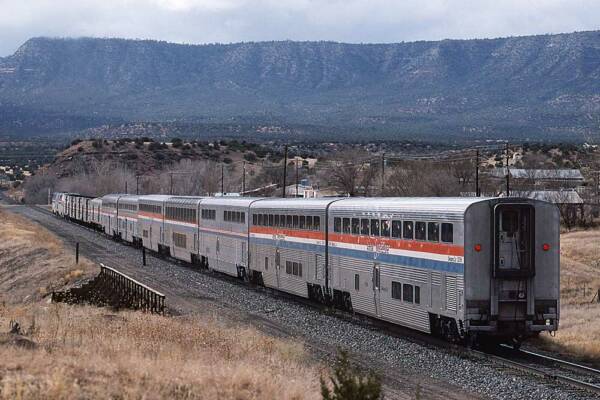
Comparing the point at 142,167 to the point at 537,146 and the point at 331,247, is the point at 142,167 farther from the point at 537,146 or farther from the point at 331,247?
the point at 331,247

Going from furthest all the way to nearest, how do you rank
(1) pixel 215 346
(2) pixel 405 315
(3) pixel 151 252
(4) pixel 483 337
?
(3) pixel 151 252 → (2) pixel 405 315 → (4) pixel 483 337 → (1) pixel 215 346

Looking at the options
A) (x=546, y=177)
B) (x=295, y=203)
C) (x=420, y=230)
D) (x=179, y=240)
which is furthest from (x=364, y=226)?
(x=546, y=177)

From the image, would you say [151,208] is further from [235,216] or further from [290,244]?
[290,244]

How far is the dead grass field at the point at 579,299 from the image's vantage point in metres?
25.3

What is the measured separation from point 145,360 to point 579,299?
3463 cm

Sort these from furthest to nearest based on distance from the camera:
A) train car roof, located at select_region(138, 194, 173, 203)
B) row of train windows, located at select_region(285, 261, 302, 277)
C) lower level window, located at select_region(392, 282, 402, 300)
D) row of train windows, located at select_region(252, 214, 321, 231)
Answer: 1. train car roof, located at select_region(138, 194, 173, 203)
2. row of train windows, located at select_region(285, 261, 302, 277)
3. row of train windows, located at select_region(252, 214, 321, 231)
4. lower level window, located at select_region(392, 282, 402, 300)

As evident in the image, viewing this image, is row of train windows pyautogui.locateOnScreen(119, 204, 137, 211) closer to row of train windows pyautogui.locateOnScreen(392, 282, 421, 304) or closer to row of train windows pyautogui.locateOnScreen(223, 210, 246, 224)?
row of train windows pyautogui.locateOnScreen(223, 210, 246, 224)

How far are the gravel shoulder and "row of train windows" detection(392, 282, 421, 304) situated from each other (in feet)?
3.19

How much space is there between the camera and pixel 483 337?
24.3m

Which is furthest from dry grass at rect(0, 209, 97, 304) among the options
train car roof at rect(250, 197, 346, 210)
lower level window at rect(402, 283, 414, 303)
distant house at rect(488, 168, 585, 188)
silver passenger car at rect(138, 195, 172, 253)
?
distant house at rect(488, 168, 585, 188)

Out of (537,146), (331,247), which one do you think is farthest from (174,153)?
(331,247)

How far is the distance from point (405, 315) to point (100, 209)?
207 ft

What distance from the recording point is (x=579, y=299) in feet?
161

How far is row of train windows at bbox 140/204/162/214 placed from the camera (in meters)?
59.2
